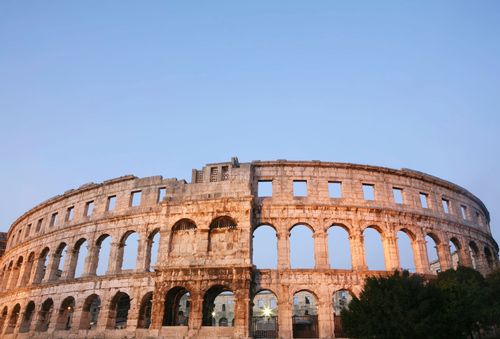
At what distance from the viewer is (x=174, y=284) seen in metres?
22.7

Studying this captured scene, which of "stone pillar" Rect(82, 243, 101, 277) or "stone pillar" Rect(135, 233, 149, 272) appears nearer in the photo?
"stone pillar" Rect(135, 233, 149, 272)

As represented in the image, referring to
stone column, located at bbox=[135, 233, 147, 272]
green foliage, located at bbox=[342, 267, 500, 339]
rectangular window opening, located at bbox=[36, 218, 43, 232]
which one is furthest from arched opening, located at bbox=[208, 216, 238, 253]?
rectangular window opening, located at bbox=[36, 218, 43, 232]

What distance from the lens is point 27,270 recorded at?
33.1 m

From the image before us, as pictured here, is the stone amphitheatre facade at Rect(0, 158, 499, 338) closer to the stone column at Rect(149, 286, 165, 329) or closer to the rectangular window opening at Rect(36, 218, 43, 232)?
the stone column at Rect(149, 286, 165, 329)

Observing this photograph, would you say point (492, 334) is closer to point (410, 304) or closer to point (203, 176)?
point (410, 304)

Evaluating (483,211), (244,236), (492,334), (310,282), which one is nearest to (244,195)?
(244,236)

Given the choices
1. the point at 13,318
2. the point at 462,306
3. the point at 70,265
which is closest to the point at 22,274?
the point at 13,318

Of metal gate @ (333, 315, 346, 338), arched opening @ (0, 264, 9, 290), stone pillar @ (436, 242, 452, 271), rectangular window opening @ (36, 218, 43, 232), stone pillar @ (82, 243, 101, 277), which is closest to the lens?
metal gate @ (333, 315, 346, 338)

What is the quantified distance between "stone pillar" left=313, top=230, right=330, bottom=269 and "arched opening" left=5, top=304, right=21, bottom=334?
25314 millimetres

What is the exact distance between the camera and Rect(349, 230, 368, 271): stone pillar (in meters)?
24.2

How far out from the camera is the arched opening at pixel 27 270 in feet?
106

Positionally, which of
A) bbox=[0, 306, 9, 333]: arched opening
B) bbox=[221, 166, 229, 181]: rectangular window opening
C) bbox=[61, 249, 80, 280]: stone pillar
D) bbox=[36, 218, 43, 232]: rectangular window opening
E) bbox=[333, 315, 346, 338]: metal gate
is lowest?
bbox=[333, 315, 346, 338]: metal gate

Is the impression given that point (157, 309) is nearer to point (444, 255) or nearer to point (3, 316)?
point (444, 255)

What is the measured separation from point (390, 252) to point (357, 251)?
2420 mm
